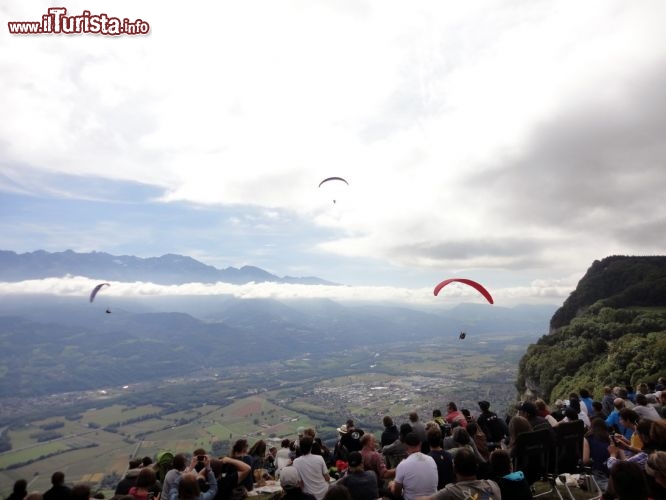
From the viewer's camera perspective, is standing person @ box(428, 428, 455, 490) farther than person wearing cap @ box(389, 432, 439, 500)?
Yes

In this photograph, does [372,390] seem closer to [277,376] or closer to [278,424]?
[278,424]

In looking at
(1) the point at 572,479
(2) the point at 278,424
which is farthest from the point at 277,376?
(1) the point at 572,479

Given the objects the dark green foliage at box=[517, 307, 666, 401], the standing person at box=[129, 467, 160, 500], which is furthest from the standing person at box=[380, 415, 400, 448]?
the dark green foliage at box=[517, 307, 666, 401]

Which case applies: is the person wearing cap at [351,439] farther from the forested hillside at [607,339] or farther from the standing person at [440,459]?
the forested hillside at [607,339]

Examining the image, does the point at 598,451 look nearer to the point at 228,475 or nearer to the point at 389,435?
the point at 389,435

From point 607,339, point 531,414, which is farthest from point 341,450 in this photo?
point 607,339

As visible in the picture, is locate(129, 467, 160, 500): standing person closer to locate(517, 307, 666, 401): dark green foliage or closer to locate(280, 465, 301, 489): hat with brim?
locate(280, 465, 301, 489): hat with brim
